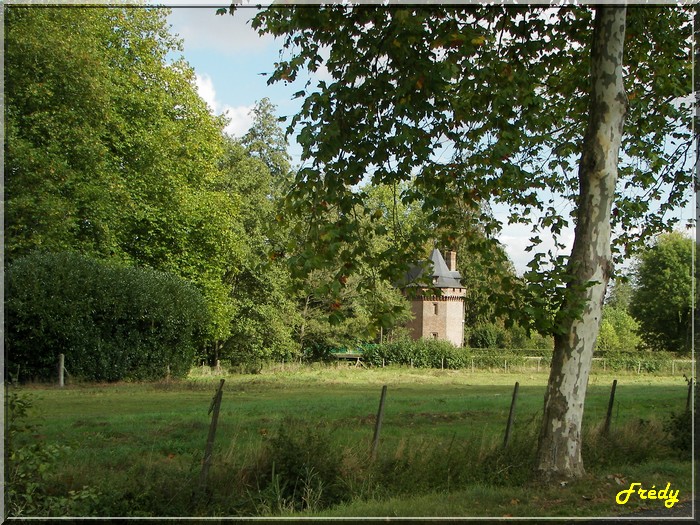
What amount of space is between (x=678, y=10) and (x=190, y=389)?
754 inches

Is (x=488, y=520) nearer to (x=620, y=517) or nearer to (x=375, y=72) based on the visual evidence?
(x=620, y=517)

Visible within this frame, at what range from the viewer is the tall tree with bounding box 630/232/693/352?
6209cm

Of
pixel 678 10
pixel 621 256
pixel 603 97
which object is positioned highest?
pixel 678 10

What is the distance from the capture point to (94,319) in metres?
27.7

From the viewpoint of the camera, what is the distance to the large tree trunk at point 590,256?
389 inches

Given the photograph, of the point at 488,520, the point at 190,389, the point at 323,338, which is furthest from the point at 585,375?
the point at 323,338

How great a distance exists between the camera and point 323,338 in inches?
1946

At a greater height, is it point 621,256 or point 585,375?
point 621,256

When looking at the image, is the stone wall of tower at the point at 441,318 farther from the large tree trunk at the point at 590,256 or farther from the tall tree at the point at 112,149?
the large tree trunk at the point at 590,256
